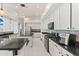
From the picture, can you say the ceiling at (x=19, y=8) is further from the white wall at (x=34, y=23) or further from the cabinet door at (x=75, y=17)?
the white wall at (x=34, y=23)

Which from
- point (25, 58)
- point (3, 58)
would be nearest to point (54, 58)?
point (25, 58)

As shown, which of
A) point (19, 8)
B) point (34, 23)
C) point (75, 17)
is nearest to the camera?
point (75, 17)

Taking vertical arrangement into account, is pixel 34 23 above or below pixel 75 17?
above

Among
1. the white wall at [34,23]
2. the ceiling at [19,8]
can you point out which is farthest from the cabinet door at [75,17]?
the white wall at [34,23]

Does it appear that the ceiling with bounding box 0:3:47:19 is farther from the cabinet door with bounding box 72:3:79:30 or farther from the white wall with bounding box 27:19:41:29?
the white wall with bounding box 27:19:41:29

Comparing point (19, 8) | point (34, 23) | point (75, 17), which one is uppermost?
point (19, 8)

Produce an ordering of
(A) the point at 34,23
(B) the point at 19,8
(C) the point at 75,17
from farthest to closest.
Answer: (A) the point at 34,23 < (B) the point at 19,8 < (C) the point at 75,17

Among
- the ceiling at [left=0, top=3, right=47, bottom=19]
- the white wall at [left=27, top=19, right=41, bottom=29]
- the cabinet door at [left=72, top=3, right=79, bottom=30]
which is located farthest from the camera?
the white wall at [left=27, top=19, right=41, bottom=29]

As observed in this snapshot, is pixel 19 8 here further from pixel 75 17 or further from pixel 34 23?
pixel 34 23

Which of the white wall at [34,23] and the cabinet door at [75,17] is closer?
the cabinet door at [75,17]

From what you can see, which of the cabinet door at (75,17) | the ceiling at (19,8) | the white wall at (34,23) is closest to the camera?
the cabinet door at (75,17)

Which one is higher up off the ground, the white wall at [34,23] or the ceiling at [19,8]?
the ceiling at [19,8]

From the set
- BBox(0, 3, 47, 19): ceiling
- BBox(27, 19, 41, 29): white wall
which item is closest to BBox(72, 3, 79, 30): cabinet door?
BBox(0, 3, 47, 19): ceiling

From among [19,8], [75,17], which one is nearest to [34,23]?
[19,8]
